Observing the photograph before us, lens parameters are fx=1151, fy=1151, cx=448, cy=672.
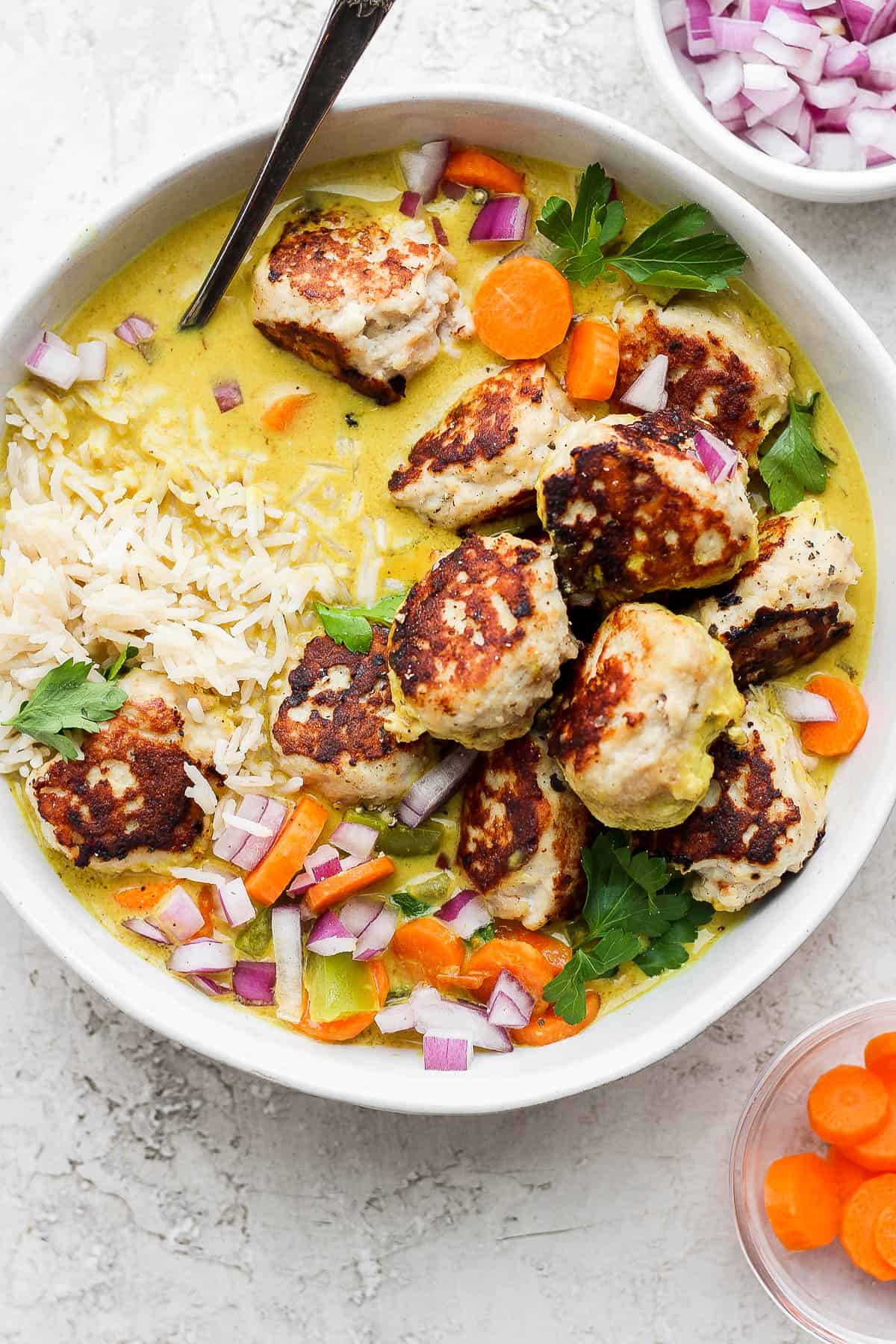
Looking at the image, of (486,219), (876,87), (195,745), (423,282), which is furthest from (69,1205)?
(876,87)

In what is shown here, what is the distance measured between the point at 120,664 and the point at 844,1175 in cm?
251

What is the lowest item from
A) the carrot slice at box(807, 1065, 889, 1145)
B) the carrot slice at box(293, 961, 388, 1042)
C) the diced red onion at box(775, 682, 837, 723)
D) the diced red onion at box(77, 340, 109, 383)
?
the carrot slice at box(807, 1065, 889, 1145)

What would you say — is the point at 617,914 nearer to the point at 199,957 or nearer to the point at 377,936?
the point at 377,936

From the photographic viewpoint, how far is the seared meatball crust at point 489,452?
2920 millimetres

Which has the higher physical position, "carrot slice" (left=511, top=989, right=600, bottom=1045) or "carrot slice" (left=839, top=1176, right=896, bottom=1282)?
"carrot slice" (left=511, top=989, right=600, bottom=1045)

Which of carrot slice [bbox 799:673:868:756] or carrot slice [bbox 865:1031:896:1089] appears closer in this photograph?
carrot slice [bbox 799:673:868:756]

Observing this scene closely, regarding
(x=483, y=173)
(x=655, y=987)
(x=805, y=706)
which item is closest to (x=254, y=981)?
(x=655, y=987)

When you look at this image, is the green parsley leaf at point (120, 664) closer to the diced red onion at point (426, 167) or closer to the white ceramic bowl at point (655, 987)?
the white ceramic bowl at point (655, 987)

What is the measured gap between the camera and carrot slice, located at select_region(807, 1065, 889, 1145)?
3182mm

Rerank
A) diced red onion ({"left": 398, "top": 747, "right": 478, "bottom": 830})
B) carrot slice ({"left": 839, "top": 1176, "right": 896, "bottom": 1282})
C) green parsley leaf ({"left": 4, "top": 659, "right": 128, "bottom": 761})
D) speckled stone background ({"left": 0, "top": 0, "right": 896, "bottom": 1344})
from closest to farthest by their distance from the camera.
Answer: green parsley leaf ({"left": 4, "top": 659, "right": 128, "bottom": 761}), diced red onion ({"left": 398, "top": 747, "right": 478, "bottom": 830}), carrot slice ({"left": 839, "top": 1176, "right": 896, "bottom": 1282}), speckled stone background ({"left": 0, "top": 0, "right": 896, "bottom": 1344})

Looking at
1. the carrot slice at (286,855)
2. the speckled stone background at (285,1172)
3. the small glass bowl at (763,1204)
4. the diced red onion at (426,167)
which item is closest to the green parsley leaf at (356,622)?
the carrot slice at (286,855)

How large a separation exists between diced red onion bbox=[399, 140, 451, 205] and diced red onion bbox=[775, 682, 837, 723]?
65.1 inches

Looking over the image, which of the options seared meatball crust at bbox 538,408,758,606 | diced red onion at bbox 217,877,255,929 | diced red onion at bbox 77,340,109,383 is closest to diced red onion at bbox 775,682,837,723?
seared meatball crust at bbox 538,408,758,606

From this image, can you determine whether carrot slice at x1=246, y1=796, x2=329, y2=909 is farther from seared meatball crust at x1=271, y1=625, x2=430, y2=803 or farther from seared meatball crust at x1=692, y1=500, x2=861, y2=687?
seared meatball crust at x1=692, y1=500, x2=861, y2=687
